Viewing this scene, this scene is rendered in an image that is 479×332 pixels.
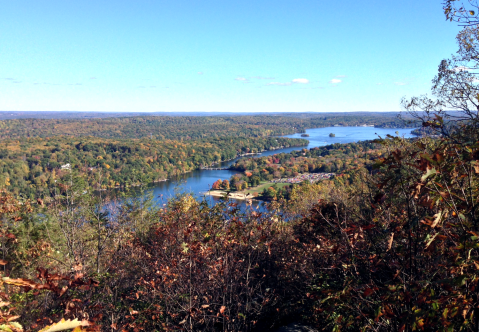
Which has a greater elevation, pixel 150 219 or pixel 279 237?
pixel 279 237

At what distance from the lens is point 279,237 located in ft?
20.0

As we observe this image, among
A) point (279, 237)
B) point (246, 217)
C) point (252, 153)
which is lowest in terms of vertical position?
point (252, 153)

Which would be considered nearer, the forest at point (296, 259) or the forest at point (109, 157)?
the forest at point (296, 259)

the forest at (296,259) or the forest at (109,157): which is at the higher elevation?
the forest at (296,259)

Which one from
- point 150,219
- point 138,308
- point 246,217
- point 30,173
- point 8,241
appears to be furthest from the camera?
point 30,173

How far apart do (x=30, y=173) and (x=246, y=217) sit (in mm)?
42447

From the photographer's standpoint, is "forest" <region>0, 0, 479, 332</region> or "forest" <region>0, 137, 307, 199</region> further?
"forest" <region>0, 137, 307, 199</region>

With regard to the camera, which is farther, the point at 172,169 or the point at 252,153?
the point at 252,153

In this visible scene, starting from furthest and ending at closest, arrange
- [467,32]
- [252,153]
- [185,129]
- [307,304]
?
[185,129] < [252,153] < [467,32] < [307,304]

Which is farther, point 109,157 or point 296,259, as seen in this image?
point 109,157

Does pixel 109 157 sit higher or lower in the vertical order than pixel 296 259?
lower

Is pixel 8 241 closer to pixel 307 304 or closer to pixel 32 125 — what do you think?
pixel 307 304

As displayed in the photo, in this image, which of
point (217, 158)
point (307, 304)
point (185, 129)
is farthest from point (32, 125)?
point (307, 304)

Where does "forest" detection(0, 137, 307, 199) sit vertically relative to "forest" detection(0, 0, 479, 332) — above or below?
below
